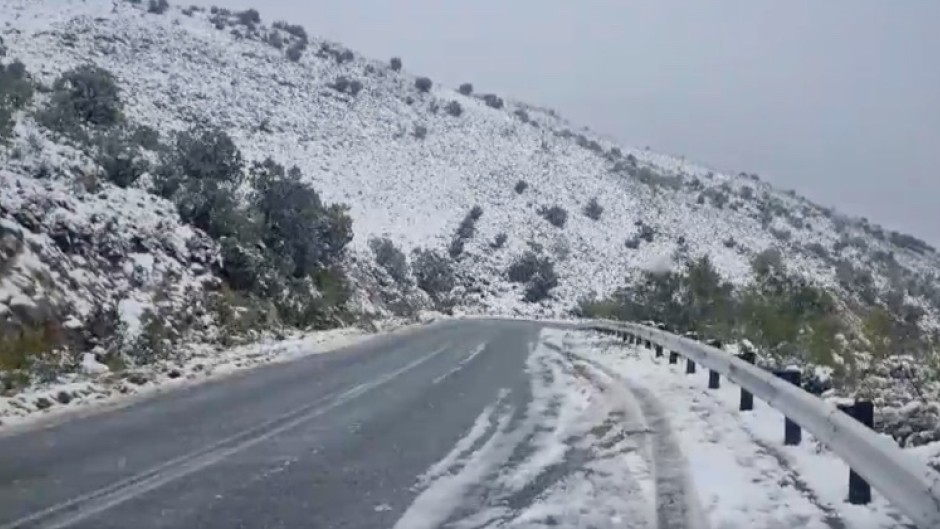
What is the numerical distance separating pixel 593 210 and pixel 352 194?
2194 centimetres

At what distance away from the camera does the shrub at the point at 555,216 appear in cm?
7575

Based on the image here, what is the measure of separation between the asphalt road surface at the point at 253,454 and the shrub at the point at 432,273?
40884mm

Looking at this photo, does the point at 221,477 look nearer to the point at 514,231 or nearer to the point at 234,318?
the point at 234,318

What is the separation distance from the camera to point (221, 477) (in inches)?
317

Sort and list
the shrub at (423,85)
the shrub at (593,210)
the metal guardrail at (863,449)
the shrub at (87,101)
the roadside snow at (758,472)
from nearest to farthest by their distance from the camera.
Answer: the metal guardrail at (863,449), the roadside snow at (758,472), the shrub at (87,101), the shrub at (593,210), the shrub at (423,85)

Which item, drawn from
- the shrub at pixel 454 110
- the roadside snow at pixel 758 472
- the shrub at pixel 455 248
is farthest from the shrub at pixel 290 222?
the shrub at pixel 454 110

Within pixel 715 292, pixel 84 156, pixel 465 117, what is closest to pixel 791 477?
pixel 84 156

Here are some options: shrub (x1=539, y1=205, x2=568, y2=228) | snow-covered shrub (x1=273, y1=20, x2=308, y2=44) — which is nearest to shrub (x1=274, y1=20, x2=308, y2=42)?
snow-covered shrub (x1=273, y1=20, x2=308, y2=44)

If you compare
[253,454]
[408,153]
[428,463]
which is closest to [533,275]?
[408,153]

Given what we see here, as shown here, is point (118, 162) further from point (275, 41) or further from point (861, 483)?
point (275, 41)

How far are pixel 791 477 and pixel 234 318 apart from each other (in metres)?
17.1

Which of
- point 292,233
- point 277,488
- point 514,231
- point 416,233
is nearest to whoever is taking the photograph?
point 277,488

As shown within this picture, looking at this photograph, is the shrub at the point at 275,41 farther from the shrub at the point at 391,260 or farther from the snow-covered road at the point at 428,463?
the snow-covered road at the point at 428,463

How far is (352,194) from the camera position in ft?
215
